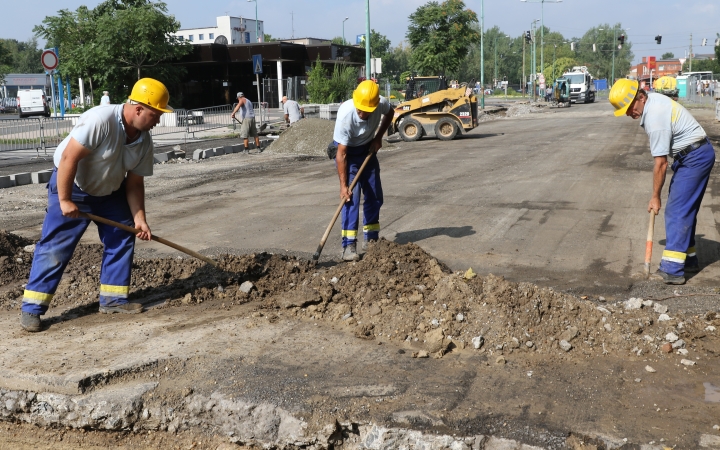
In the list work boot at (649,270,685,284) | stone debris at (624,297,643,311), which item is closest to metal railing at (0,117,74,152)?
work boot at (649,270,685,284)

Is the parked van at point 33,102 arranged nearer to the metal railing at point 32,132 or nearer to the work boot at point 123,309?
the metal railing at point 32,132

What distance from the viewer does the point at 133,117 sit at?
191 inches

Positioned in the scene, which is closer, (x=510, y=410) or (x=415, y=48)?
(x=510, y=410)

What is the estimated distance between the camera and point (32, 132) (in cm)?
1873

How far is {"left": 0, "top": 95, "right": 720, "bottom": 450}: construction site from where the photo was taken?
12.0 ft

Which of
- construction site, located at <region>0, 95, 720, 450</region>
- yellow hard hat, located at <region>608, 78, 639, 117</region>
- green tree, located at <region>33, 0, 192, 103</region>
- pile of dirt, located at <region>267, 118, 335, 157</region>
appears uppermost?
green tree, located at <region>33, 0, 192, 103</region>

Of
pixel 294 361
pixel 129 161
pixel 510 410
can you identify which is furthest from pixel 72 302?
pixel 510 410

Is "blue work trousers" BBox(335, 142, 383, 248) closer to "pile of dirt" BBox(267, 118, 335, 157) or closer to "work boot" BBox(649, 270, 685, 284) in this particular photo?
"work boot" BBox(649, 270, 685, 284)

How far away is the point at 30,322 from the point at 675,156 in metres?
5.46

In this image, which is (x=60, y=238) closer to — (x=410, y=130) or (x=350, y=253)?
(x=350, y=253)

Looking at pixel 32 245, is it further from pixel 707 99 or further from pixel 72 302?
pixel 707 99

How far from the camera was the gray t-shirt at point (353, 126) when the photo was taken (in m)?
6.50

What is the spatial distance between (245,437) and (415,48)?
133 ft

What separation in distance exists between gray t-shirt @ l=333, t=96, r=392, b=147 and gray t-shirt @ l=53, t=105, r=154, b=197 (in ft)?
6.51
